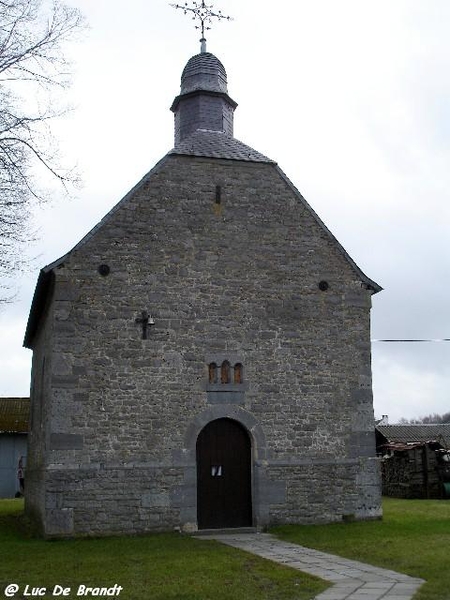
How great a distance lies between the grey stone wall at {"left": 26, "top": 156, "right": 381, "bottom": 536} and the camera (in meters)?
13.6

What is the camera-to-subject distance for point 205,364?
14539 millimetres

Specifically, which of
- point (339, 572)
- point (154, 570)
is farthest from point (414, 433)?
point (154, 570)

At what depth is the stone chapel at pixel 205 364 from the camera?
1368 cm

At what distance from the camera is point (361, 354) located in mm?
15516

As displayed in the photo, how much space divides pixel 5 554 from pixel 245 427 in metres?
5.28

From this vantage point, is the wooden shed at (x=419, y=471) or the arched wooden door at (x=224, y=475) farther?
the wooden shed at (x=419, y=471)

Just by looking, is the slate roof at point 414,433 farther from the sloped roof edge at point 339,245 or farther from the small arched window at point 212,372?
the small arched window at point 212,372

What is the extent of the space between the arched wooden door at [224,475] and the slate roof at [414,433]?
2091 centimetres

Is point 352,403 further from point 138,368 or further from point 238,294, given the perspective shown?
point 138,368

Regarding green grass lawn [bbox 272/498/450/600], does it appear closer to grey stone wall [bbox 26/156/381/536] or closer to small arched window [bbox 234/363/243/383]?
grey stone wall [bbox 26/156/381/536]

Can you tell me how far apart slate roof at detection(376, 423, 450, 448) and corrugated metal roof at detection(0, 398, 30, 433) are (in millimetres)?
16454

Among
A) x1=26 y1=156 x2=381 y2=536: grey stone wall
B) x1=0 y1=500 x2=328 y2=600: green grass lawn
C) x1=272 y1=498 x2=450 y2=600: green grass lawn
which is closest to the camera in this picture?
x1=0 y1=500 x2=328 y2=600: green grass lawn

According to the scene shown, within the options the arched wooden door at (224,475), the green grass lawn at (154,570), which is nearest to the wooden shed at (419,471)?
the arched wooden door at (224,475)

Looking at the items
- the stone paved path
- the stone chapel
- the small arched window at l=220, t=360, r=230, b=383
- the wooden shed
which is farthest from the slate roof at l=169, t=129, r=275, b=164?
the wooden shed
